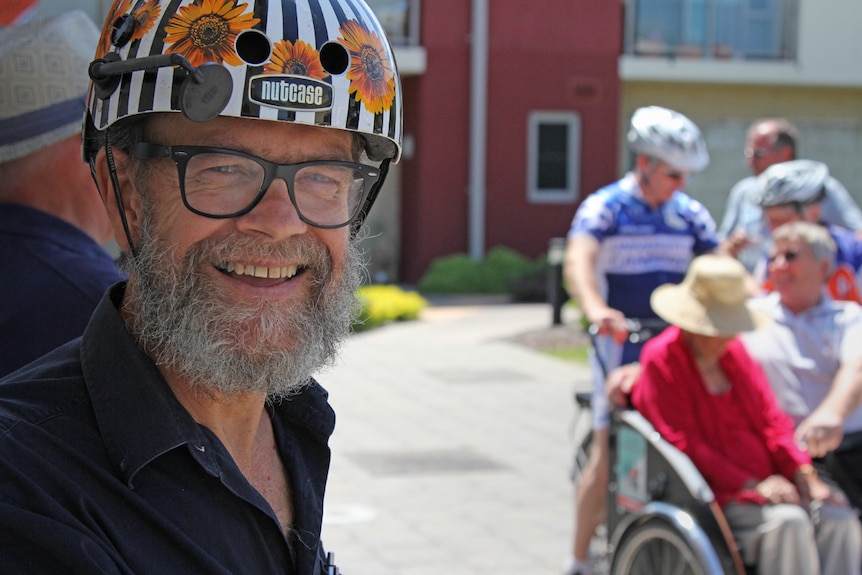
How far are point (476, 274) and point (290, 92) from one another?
17.4 meters

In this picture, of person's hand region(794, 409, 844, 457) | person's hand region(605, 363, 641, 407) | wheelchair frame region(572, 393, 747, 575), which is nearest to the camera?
wheelchair frame region(572, 393, 747, 575)

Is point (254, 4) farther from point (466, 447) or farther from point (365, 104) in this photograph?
point (466, 447)

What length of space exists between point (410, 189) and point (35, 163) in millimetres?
18426

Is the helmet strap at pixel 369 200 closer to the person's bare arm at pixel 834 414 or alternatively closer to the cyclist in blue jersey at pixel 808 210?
the person's bare arm at pixel 834 414

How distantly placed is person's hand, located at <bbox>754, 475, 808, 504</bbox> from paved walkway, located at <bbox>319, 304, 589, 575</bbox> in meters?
1.55

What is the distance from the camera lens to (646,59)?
2134cm

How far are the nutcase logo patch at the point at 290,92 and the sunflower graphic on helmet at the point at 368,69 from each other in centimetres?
7

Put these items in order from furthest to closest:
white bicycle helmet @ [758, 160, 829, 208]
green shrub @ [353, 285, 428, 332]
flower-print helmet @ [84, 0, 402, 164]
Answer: green shrub @ [353, 285, 428, 332], white bicycle helmet @ [758, 160, 829, 208], flower-print helmet @ [84, 0, 402, 164]

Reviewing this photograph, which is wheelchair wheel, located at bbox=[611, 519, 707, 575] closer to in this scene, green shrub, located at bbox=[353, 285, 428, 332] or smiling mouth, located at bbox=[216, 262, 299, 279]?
smiling mouth, located at bbox=[216, 262, 299, 279]

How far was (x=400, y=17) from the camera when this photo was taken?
2041 cm

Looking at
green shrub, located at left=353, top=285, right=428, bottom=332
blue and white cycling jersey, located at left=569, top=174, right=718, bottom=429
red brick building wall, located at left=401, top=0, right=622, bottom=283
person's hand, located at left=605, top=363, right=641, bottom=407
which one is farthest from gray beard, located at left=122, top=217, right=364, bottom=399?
red brick building wall, located at left=401, top=0, right=622, bottom=283

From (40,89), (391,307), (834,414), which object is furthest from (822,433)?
Answer: (391,307)

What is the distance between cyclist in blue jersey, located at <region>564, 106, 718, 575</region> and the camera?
206 inches

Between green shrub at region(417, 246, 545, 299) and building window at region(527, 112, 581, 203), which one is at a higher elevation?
building window at region(527, 112, 581, 203)
